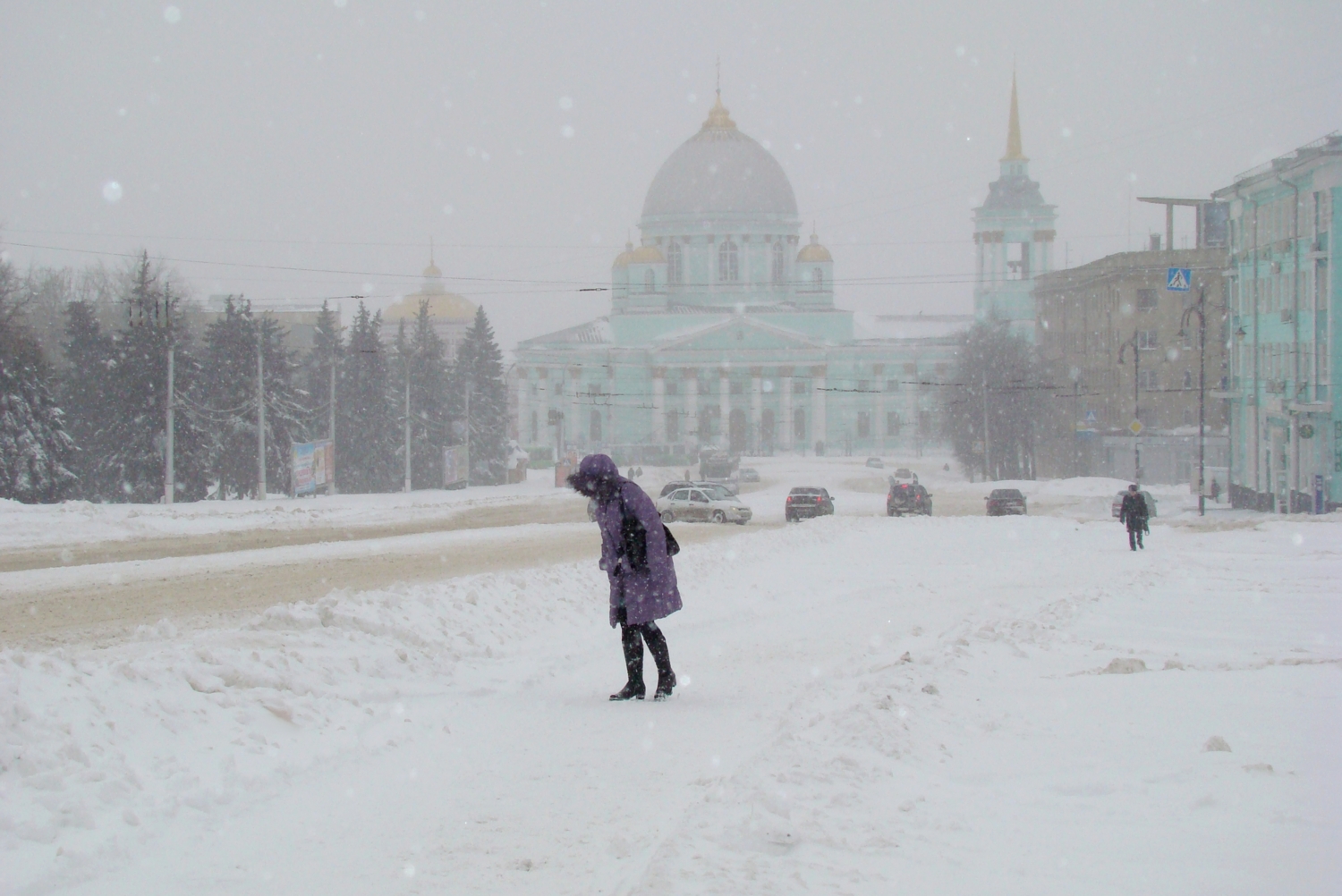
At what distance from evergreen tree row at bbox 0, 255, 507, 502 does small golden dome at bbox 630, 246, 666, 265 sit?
46559 millimetres

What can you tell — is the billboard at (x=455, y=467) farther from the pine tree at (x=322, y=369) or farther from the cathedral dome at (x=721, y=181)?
the cathedral dome at (x=721, y=181)

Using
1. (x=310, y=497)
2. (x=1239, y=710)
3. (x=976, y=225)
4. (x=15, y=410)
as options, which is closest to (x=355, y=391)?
(x=310, y=497)

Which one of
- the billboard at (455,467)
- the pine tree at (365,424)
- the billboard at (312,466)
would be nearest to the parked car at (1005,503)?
the billboard at (312,466)

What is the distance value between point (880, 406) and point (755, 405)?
1116cm

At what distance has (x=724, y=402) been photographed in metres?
110

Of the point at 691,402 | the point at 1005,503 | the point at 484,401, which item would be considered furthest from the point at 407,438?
the point at 691,402

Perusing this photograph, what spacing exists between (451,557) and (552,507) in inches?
957

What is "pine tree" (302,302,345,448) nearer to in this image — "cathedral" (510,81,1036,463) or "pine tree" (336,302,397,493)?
"pine tree" (336,302,397,493)

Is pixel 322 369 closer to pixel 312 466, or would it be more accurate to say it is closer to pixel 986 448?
pixel 312 466

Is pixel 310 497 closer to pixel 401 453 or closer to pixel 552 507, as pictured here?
pixel 552 507

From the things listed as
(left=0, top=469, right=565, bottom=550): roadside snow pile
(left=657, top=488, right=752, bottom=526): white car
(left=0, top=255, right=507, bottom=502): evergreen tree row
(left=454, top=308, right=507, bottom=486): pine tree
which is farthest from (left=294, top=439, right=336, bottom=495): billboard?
(left=454, top=308, right=507, bottom=486): pine tree

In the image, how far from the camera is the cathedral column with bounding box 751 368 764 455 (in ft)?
355

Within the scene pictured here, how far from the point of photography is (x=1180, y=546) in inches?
1078

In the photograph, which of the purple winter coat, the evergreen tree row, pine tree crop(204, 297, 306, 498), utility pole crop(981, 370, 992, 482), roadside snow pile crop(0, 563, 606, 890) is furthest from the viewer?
utility pole crop(981, 370, 992, 482)
